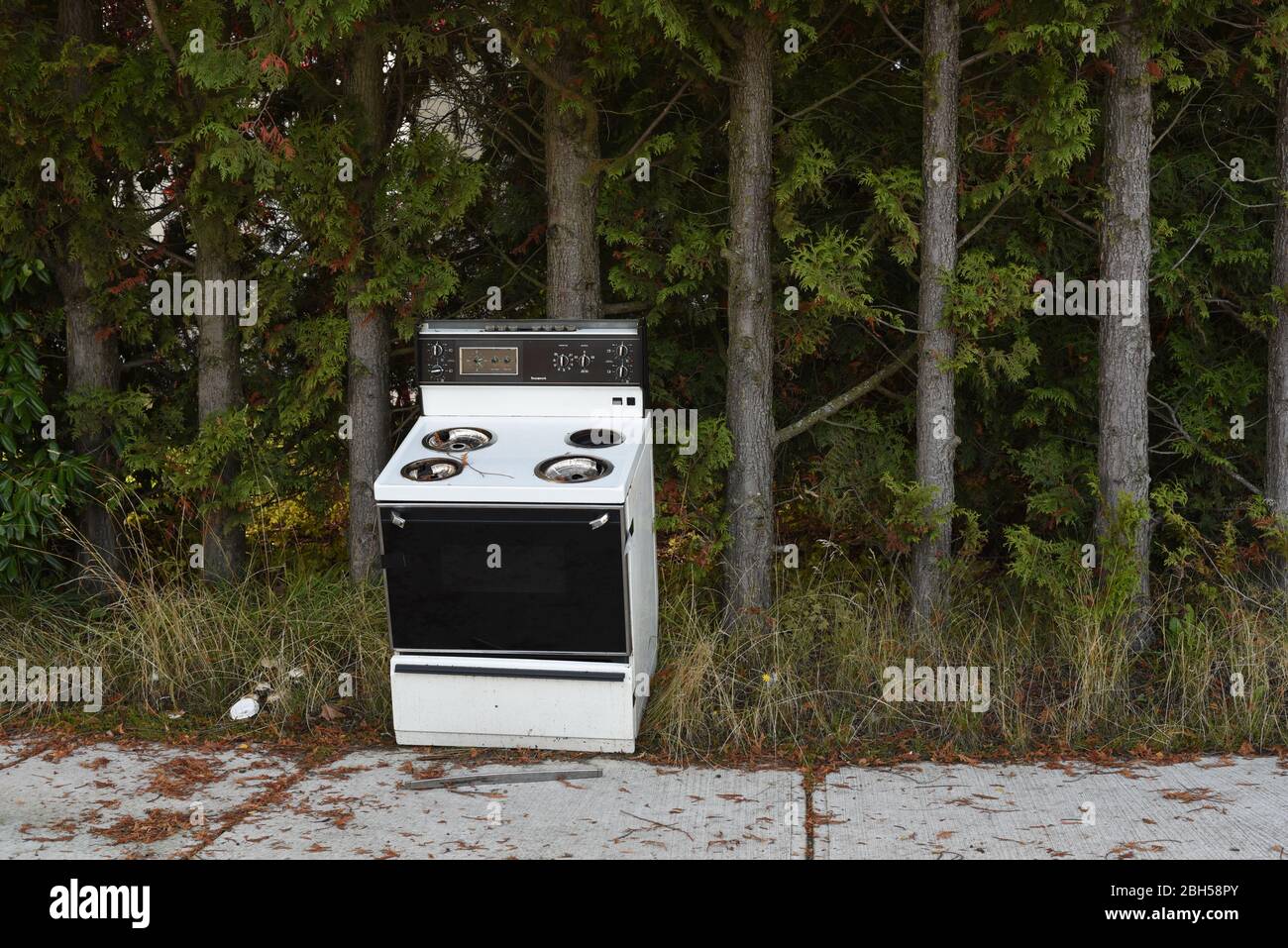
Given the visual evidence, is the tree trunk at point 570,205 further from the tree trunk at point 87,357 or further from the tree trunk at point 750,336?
the tree trunk at point 87,357

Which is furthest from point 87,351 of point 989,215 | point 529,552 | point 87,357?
point 989,215

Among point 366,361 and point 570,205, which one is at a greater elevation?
point 570,205

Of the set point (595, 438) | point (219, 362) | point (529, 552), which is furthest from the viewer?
point (219, 362)

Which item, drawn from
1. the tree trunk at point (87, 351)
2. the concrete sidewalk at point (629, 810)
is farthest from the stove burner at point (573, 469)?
the tree trunk at point (87, 351)

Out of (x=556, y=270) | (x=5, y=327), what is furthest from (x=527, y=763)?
(x=5, y=327)

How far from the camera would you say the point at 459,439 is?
4949 mm

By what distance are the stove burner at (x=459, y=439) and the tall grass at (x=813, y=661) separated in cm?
106

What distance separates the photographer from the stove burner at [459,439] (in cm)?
485

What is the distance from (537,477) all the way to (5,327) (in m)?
3.21

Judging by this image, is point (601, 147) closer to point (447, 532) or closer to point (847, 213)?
point (847, 213)

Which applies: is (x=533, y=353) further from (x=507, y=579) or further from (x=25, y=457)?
(x=25, y=457)

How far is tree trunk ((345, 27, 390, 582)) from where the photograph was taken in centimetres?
591

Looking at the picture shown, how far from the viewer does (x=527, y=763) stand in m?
4.65

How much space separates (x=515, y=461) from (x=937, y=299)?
84.8 inches
